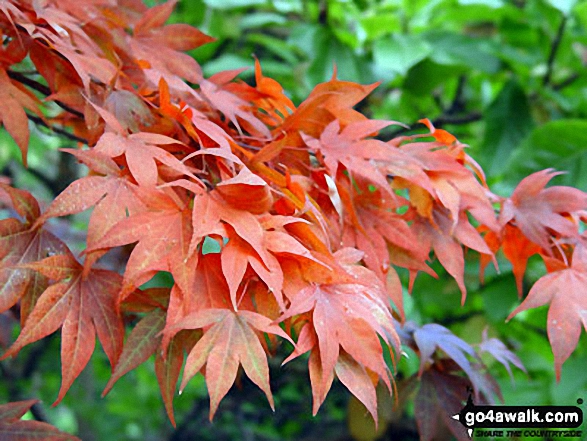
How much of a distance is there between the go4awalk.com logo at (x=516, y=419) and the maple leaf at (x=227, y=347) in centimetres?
33

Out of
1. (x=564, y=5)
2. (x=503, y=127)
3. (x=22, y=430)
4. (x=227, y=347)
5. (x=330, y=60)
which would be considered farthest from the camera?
(x=503, y=127)

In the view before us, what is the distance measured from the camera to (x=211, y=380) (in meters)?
0.47

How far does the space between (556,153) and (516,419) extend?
28.0 inches

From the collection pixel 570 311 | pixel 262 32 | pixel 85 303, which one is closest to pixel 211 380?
pixel 85 303

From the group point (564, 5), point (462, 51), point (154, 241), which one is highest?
point (154, 241)

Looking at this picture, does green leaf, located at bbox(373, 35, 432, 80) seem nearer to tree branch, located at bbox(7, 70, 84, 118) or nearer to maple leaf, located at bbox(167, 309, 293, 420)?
tree branch, located at bbox(7, 70, 84, 118)

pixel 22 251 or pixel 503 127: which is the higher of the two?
pixel 22 251

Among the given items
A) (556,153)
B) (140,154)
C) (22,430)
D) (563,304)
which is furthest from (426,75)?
(22,430)

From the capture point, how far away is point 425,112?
1.77 m

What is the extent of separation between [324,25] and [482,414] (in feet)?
3.37

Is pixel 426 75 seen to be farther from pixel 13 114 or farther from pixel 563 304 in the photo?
pixel 13 114

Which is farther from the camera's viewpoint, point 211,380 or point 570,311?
point 570,311

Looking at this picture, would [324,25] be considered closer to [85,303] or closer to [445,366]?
[445,366]

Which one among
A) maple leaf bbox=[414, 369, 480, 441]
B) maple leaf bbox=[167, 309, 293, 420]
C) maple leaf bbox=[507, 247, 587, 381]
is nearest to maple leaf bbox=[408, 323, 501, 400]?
maple leaf bbox=[414, 369, 480, 441]
